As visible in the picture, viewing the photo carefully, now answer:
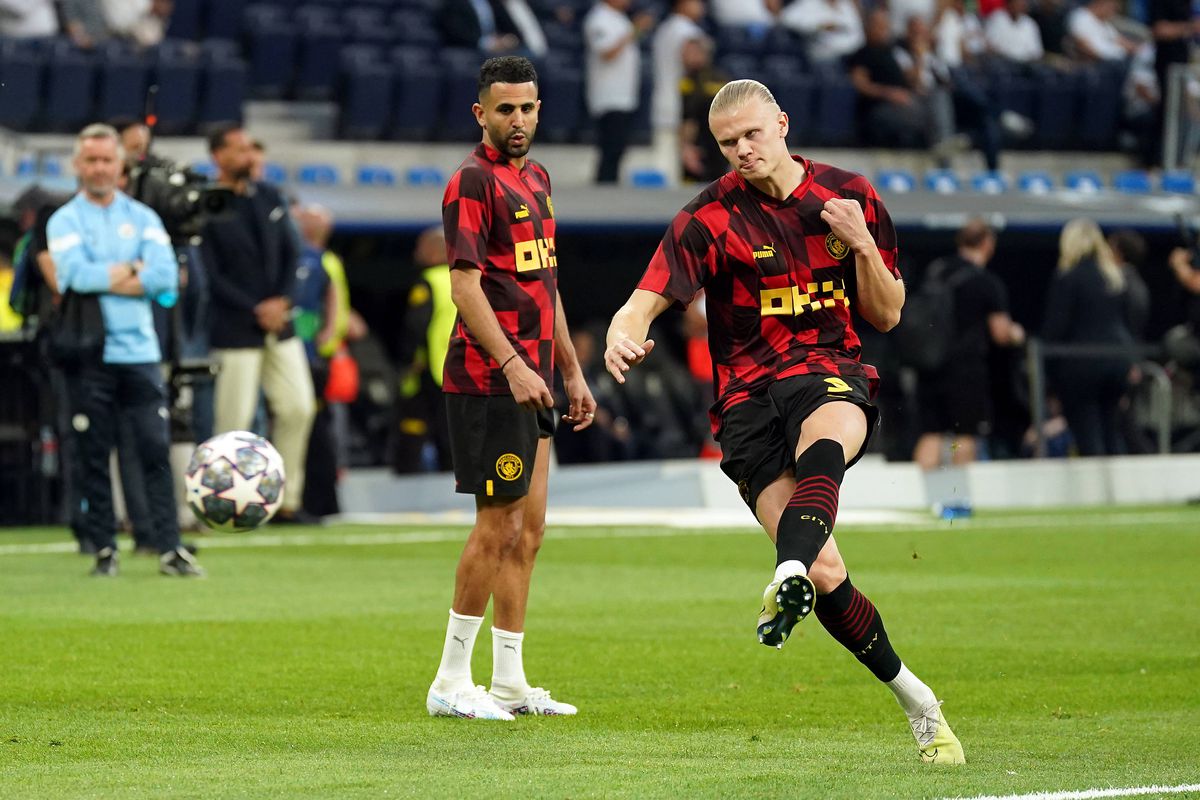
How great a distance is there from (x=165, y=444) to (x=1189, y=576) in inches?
230

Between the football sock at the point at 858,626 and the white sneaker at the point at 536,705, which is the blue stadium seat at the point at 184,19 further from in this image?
the football sock at the point at 858,626

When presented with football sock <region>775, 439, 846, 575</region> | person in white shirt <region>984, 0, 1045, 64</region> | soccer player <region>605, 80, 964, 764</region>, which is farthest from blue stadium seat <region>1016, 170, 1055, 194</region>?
football sock <region>775, 439, 846, 575</region>

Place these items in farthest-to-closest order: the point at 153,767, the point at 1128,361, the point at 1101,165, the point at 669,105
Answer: the point at 1101,165 < the point at 669,105 < the point at 1128,361 < the point at 153,767

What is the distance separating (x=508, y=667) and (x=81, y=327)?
5.25 m

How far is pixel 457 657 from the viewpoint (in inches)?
291

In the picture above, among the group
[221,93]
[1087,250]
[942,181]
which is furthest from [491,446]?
[942,181]

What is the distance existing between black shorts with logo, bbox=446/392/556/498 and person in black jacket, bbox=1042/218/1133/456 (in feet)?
41.9

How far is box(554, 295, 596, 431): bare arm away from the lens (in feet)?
24.7

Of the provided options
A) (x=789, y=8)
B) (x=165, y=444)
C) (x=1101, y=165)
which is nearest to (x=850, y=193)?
(x=165, y=444)

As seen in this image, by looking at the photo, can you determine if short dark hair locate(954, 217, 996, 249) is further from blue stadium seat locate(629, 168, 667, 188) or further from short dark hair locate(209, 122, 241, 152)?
short dark hair locate(209, 122, 241, 152)

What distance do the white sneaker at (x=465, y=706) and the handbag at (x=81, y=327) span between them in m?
5.18

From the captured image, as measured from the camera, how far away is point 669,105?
24.4 m

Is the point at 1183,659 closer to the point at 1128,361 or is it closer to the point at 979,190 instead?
the point at 1128,361

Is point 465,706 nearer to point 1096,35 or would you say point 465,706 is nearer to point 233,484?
point 233,484
